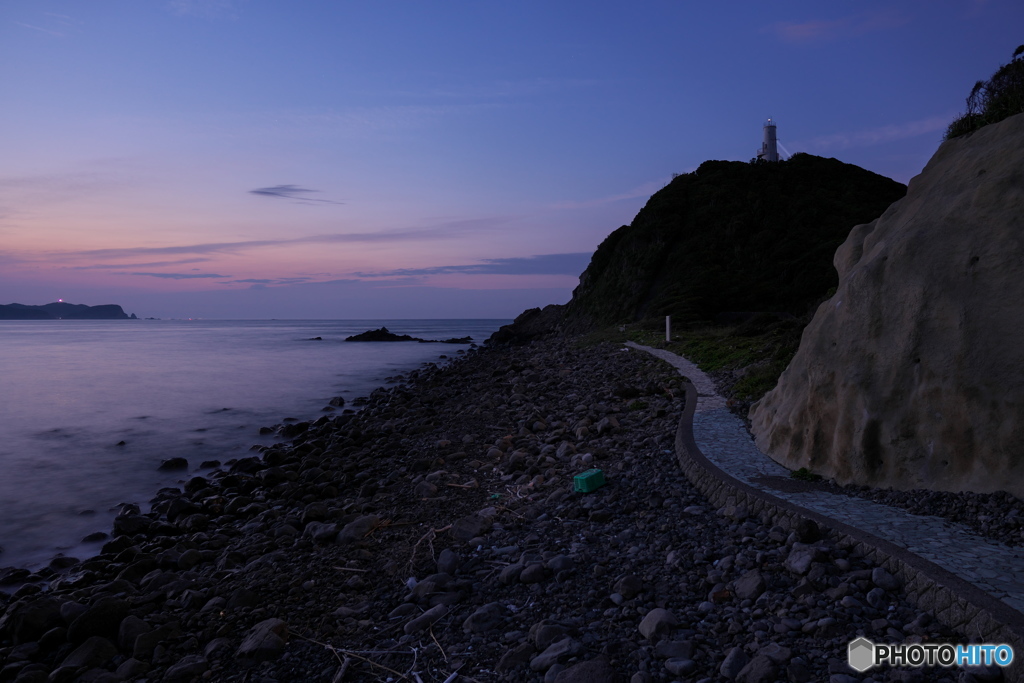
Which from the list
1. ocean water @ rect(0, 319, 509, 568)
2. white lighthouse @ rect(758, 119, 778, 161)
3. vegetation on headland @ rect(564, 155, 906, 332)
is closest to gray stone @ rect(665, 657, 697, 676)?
ocean water @ rect(0, 319, 509, 568)

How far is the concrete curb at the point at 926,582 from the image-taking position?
3.52m

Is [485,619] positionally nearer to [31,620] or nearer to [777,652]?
[777,652]

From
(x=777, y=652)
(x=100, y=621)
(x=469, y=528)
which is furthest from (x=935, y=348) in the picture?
(x=100, y=621)

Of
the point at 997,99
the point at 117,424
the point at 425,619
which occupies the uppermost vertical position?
the point at 997,99

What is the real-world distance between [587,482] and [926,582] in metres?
3.96

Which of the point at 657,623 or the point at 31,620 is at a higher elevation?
the point at 657,623

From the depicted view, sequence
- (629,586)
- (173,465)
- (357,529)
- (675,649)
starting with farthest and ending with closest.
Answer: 1. (173,465)
2. (357,529)
3. (629,586)
4. (675,649)

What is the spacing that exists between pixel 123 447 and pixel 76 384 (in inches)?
843

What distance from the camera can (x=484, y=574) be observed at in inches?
241

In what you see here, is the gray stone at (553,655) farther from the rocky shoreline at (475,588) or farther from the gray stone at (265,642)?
the gray stone at (265,642)

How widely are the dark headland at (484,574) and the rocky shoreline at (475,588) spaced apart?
22 millimetres

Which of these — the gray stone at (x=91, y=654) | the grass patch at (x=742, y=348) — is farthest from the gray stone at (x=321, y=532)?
the grass patch at (x=742, y=348)

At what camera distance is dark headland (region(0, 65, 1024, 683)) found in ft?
14.2

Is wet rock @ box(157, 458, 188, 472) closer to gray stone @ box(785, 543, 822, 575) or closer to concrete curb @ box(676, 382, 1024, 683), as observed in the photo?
concrete curb @ box(676, 382, 1024, 683)
